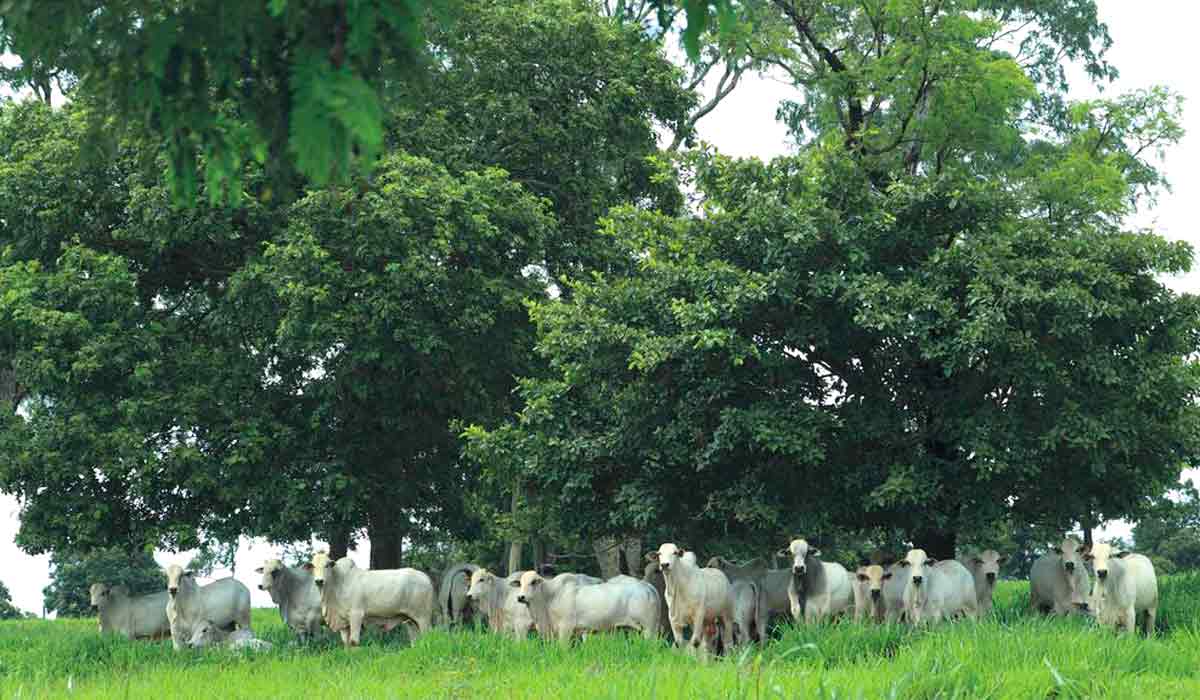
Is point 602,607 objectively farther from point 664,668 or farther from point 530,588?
point 664,668

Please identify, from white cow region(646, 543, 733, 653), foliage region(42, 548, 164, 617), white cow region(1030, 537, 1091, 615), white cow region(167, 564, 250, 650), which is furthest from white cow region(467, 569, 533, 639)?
foliage region(42, 548, 164, 617)

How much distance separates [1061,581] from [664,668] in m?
12.5

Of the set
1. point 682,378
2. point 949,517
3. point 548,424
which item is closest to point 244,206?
point 548,424

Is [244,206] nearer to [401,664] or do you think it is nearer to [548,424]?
[548,424]

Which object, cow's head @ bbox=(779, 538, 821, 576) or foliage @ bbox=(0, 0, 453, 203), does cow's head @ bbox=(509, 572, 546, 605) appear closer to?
cow's head @ bbox=(779, 538, 821, 576)

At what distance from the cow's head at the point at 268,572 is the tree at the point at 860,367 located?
3850mm

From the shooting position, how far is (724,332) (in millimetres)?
22094

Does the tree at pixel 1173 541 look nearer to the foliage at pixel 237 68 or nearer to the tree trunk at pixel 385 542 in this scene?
the tree trunk at pixel 385 542

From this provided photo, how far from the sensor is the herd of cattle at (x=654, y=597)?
20.0 meters

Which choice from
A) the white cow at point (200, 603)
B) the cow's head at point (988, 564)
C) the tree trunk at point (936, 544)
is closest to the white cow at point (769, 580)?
the tree trunk at point (936, 544)

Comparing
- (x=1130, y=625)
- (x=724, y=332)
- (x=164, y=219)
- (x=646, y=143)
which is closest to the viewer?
(x=1130, y=625)

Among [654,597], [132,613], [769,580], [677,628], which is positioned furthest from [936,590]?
[132,613]

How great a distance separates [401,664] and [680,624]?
4307 millimetres

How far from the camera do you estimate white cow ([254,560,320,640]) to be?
23891mm
